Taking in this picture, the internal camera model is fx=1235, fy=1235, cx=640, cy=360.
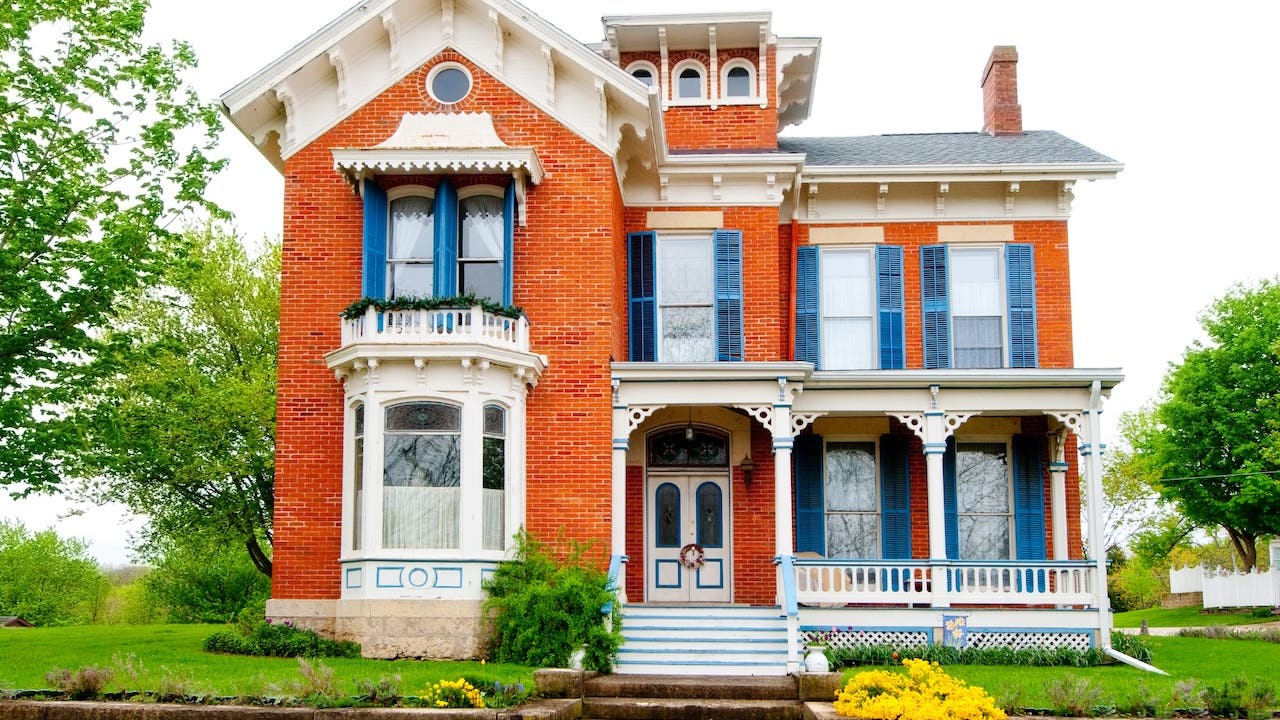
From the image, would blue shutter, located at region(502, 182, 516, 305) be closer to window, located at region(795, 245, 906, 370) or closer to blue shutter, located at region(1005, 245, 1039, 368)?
window, located at region(795, 245, 906, 370)

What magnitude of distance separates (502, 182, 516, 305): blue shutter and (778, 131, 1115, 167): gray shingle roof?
5.25 meters

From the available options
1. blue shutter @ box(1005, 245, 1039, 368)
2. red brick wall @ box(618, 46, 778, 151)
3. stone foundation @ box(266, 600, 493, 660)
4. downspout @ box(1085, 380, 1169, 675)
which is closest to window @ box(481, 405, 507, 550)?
stone foundation @ box(266, 600, 493, 660)

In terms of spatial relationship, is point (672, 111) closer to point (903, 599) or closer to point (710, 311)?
point (710, 311)

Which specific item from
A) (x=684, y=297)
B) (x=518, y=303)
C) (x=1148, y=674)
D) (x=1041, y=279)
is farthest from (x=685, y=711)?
(x=1041, y=279)

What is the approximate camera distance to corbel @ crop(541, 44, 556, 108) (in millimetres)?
17250

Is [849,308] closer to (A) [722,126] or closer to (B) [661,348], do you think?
(B) [661,348]

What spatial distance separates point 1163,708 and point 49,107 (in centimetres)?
1691

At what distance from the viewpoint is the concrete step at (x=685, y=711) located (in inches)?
495

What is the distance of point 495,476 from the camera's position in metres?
16.5

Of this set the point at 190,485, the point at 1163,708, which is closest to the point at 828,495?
the point at 1163,708

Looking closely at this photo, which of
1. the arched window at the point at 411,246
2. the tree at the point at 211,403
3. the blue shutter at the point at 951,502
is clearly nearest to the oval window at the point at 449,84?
the arched window at the point at 411,246

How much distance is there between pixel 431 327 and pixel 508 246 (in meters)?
Result: 1.65

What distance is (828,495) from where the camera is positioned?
19.4 metres

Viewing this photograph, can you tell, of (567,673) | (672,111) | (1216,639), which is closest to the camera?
(567,673)
